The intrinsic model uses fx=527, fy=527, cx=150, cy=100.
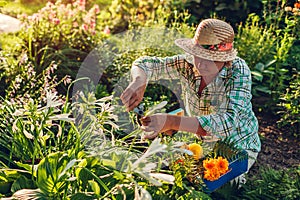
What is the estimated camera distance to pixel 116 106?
3238 mm

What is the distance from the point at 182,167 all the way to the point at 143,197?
2.29 ft

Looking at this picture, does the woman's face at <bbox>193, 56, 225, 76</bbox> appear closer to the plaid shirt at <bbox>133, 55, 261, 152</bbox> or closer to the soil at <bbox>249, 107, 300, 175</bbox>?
the plaid shirt at <bbox>133, 55, 261, 152</bbox>

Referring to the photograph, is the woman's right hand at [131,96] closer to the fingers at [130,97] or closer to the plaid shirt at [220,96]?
the fingers at [130,97]

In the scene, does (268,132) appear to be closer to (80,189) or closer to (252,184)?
(252,184)

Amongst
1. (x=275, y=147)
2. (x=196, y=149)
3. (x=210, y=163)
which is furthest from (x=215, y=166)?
(x=275, y=147)

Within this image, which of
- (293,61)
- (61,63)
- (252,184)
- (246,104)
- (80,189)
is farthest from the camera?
(293,61)

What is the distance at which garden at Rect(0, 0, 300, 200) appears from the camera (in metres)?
2.15

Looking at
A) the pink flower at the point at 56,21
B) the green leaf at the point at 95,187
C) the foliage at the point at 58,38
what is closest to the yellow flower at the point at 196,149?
the green leaf at the point at 95,187

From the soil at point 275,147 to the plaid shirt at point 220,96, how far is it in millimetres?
572

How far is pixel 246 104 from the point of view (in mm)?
2643

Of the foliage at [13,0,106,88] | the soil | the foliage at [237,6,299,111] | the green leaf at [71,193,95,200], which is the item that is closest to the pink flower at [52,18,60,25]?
the foliage at [13,0,106,88]

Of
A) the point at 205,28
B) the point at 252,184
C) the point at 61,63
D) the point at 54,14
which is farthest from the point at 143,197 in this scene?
the point at 54,14

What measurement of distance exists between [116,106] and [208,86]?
78 cm

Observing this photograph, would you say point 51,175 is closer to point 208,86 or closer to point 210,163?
point 210,163
